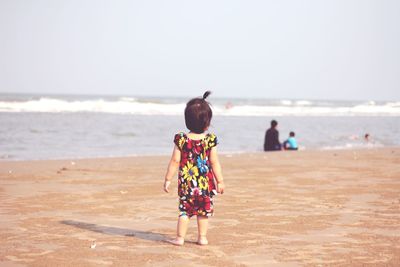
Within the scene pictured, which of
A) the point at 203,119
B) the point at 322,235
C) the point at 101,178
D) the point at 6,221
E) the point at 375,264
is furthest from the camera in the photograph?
the point at 101,178

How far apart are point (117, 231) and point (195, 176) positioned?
3.56 feet

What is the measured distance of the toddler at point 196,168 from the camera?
5.38m

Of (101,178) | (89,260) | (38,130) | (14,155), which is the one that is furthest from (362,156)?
(38,130)

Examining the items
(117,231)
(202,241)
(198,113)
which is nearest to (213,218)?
(117,231)

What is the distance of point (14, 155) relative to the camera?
46.7ft

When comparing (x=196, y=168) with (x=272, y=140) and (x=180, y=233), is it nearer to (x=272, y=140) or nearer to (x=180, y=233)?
(x=180, y=233)

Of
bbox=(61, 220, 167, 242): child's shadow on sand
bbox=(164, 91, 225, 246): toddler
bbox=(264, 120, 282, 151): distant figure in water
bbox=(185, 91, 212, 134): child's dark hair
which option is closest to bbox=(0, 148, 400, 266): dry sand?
bbox=(61, 220, 167, 242): child's shadow on sand

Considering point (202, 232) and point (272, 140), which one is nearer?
point (202, 232)

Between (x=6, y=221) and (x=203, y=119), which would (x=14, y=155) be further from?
(x=203, y=119)

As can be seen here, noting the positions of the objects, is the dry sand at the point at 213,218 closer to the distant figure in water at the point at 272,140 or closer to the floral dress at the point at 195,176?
the floral dress at the point at 195,176

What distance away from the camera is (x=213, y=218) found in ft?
Result: 21.8

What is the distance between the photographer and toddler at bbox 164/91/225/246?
212 inches

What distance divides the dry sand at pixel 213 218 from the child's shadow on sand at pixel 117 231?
0.03ft

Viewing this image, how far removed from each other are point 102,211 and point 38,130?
15360 millimetres
